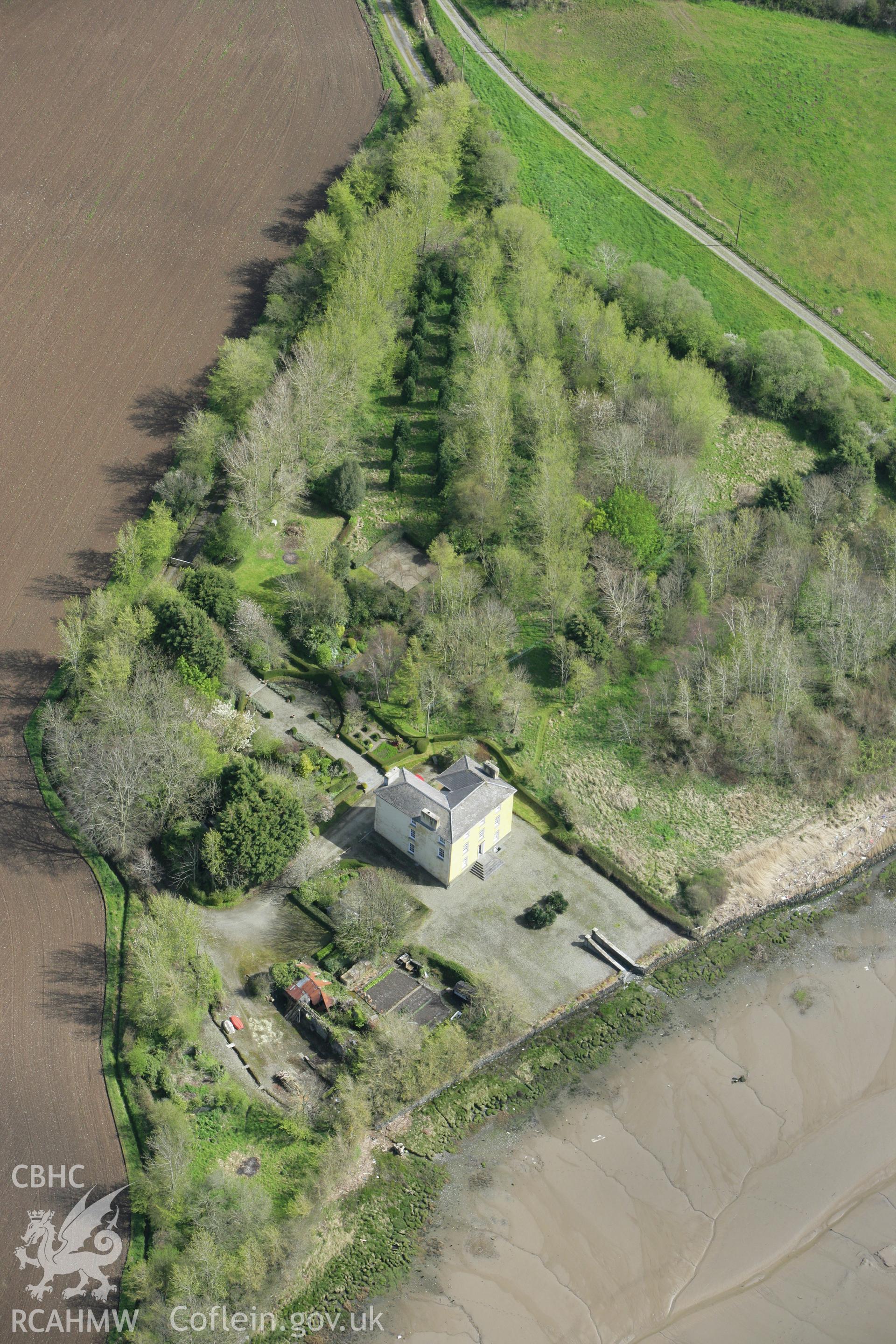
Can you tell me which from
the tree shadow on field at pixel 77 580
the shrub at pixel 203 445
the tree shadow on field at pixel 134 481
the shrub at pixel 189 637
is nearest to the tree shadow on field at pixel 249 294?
the shrub at pixel 203 445

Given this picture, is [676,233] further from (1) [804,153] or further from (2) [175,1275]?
(2) [175,1275]

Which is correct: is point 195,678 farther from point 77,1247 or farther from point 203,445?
point 77,1247

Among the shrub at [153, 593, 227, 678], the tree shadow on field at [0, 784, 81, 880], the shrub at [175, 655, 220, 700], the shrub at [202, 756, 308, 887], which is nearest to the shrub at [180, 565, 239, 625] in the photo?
the shrub at [153, 593, 227, 678]

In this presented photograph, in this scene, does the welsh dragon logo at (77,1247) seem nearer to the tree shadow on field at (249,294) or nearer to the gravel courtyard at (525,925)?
the gravel courtyard at (525,925)

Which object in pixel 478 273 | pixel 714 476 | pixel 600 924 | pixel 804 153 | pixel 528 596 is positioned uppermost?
pixel 804 153

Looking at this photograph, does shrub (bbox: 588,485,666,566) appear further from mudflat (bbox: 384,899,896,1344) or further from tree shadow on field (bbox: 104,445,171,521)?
tree shadow on field (bbox: 104,445,171,521)

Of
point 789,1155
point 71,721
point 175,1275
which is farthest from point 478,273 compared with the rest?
point 175,1275
